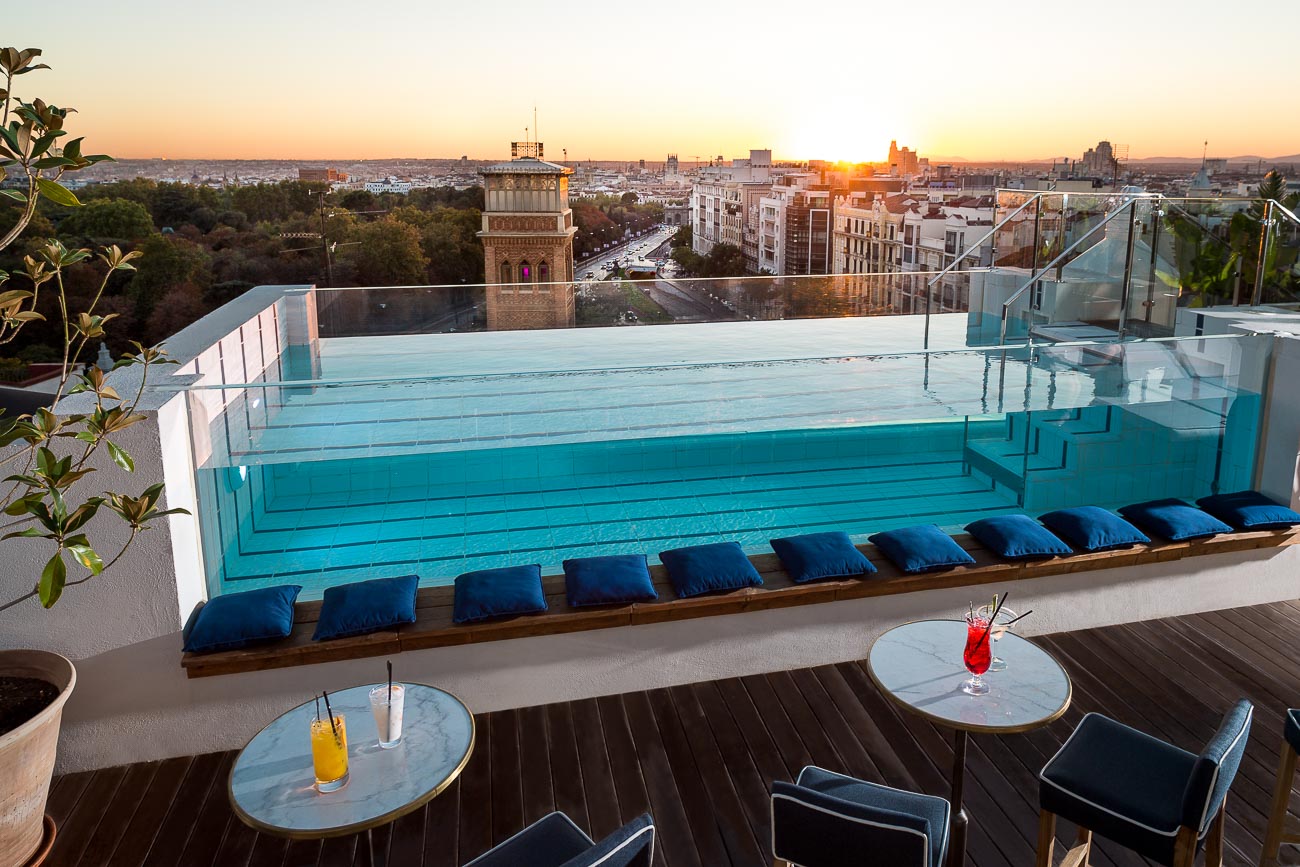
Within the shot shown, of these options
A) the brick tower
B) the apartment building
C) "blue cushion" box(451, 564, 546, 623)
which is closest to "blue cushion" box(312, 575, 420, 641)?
"blue cushion" box(451, 564, 546, 623)

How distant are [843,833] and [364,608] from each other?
1891 millimetres

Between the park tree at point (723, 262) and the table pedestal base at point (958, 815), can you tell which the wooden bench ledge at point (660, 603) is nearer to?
the table pedestal base at point (958, 815)

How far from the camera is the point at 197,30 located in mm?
23500

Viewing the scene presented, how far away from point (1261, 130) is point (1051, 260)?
19.6m

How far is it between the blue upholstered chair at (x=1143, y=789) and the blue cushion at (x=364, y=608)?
2009 mm

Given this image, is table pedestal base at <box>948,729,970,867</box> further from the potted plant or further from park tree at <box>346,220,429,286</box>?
park tree at <box>346,220,429,286</box>

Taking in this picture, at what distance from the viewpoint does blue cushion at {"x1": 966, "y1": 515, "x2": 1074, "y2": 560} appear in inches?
139

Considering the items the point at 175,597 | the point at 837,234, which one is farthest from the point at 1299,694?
the point at 837,234

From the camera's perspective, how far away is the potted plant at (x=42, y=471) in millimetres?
1957

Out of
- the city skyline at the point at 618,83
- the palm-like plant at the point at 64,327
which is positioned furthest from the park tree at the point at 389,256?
the palm-like plant at the point at 64,327

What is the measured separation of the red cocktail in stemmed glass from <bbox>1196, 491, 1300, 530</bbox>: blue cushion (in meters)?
2.28

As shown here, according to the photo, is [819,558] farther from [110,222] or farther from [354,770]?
[110,222]

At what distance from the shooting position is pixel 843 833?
1666mm

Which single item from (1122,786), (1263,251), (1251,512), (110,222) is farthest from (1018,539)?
(110,222)
